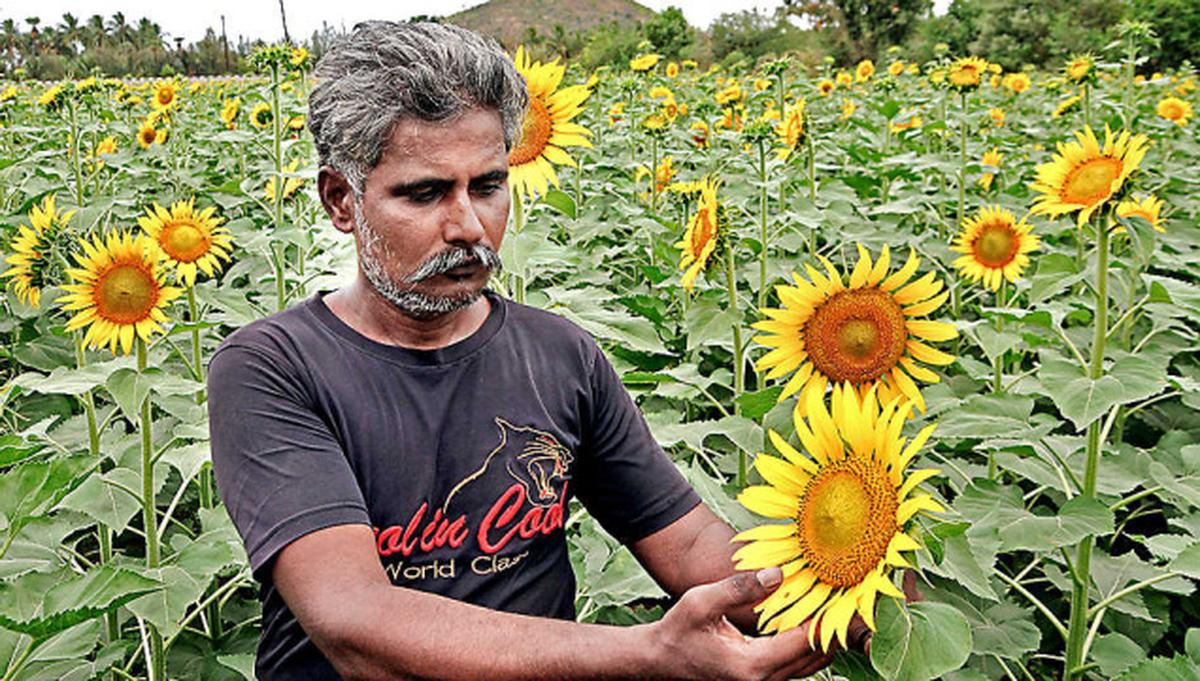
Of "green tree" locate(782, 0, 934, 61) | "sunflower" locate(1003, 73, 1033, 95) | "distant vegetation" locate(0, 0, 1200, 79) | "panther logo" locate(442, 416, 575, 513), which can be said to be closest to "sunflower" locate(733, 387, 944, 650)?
"panther logo" locate(442, 416, 575, 513)

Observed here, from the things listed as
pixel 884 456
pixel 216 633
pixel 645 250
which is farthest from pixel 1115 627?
pixel 645 250

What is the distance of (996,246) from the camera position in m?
3.48

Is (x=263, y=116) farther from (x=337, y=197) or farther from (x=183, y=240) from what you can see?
(x=337, y=197)

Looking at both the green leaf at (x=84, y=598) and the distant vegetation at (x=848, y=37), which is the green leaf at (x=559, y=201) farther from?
the distant vegetation at (x=848, y=37)

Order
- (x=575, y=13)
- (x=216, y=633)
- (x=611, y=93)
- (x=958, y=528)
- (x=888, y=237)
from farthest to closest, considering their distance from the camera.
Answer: (x=575, y=13), (x=611, y=93), (x=888, y=237), (x=216, y=633), (x=958, y=528)

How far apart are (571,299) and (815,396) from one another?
1.42 metres

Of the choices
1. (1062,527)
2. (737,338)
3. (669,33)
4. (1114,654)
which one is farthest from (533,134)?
(669,33)

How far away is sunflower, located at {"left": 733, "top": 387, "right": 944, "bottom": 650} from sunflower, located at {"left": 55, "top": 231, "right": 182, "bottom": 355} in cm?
183

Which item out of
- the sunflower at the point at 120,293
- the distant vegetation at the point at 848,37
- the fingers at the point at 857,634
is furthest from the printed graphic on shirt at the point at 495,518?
the distant vegetation at the point at 848,37

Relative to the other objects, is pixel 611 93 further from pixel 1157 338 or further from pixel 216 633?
pixel 216 633

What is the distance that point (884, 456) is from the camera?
1.42 m

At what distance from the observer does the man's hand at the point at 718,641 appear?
4.54 feet

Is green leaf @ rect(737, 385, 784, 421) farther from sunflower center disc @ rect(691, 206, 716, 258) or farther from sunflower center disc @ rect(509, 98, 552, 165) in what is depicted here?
sunflower center disc @ rect(509, 98, 552, 165)

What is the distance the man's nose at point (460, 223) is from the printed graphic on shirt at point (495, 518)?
316mm
